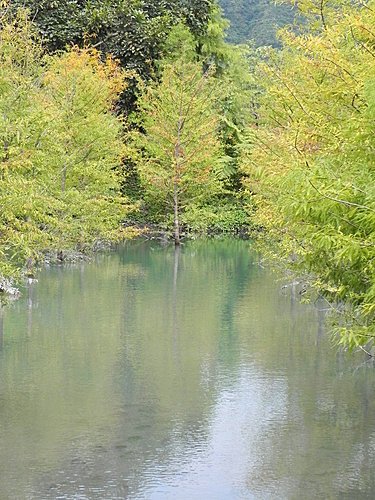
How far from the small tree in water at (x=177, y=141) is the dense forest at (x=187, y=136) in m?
0.08

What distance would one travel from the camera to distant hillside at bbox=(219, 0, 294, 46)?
57250 millimetres

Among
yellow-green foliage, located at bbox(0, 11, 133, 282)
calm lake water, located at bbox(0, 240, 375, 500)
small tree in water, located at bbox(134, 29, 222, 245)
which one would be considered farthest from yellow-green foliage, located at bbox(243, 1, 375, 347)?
small tree in water, located at bbox(134, 29, 222, 245)

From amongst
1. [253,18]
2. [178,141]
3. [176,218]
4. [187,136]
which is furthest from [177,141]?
[253,18]

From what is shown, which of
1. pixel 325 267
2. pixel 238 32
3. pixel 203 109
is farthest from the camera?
pixel 238 32

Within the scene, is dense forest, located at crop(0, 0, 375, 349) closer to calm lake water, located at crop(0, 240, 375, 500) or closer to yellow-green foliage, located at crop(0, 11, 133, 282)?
yellow-green foliage, located at crop(0, 11, 133, 282)

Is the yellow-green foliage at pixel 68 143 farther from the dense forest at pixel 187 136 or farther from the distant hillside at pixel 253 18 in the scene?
the distant hillside at pixel 253 18

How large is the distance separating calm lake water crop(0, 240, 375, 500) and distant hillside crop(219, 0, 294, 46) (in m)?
39.6

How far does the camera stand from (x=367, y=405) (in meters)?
11.9

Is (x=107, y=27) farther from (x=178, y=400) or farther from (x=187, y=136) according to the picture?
(x=178, y=400)

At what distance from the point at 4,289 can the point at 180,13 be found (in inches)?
928

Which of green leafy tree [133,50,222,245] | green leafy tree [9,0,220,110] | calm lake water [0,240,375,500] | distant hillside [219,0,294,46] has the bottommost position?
calm lake water [0,240,375,500]

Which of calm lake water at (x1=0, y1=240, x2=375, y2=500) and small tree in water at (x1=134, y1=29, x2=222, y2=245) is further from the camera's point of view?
small tree in water at (x1=134, y1=29, x2=222, y2=245)

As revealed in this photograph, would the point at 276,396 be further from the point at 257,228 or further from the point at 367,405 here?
the point at 257,228

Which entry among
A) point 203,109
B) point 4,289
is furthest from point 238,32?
point 4,289
